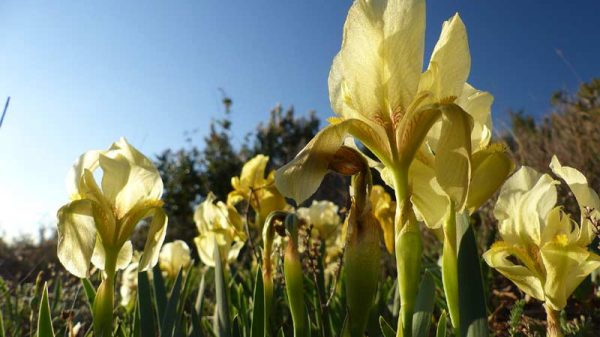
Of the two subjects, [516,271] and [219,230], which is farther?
[219,230]

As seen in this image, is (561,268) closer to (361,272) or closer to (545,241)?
(545,241)

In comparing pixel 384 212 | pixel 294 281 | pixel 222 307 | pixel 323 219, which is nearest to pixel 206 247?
pixel 323 219

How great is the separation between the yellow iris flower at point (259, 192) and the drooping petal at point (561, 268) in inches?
51.7

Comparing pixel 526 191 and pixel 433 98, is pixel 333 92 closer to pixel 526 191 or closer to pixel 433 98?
pixel 433 98

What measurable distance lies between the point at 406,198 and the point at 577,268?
0.53 meters

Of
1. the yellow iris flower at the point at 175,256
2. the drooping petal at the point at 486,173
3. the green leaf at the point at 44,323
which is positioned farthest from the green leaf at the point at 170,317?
the yellow iris flower at the point at 175,256

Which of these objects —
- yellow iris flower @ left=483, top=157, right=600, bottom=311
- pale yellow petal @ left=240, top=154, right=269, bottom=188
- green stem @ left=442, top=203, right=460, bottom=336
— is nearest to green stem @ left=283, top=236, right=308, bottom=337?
green stem @ left=442, top=203, right=460, bottom=336

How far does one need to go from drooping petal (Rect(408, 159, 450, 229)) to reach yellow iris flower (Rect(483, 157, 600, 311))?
36 centimetres

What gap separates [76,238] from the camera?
1045mm

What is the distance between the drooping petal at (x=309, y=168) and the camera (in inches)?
27.9

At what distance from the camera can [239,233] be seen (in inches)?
87.6

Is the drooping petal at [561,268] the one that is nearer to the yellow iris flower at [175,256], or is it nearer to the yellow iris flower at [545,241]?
the yellow iris flower at [545,241]

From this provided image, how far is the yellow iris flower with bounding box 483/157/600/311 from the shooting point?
102 centimetres

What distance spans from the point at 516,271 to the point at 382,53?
0.63 m
